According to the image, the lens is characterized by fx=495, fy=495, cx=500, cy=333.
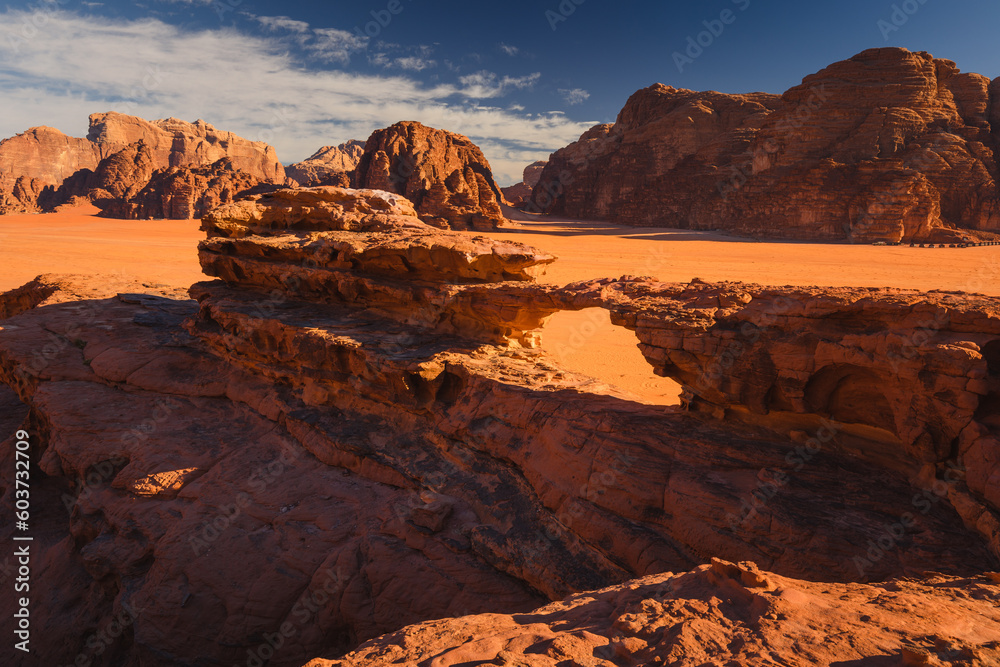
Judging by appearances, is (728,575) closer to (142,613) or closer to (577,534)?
(577,534)

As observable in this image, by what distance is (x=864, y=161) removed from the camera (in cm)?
3547

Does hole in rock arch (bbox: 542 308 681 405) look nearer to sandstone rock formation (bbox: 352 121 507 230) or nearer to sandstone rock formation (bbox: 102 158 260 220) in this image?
sandstone rock formation (bbox: 352 121 507 230)

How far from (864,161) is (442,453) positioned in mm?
41627

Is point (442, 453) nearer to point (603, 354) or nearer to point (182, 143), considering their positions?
point (603, 354)

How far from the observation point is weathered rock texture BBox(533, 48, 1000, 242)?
114ft

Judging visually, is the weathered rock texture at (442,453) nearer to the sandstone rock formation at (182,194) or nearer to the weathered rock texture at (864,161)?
the weathered rock texture at (864,161)

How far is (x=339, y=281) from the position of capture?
358 inches

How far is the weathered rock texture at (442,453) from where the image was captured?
13.7 ft

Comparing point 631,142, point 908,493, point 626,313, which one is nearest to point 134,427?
point 626,313

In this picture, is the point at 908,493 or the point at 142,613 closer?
the point at 908,493

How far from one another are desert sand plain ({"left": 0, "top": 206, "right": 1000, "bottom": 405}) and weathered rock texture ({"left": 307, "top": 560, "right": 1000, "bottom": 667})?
649 cm

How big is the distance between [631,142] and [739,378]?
5636cm

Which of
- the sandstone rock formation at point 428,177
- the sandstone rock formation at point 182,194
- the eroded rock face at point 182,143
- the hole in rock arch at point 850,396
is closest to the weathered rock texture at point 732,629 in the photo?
the hole in rock arch at point 850,396

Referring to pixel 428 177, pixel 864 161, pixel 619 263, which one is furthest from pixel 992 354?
pixel 428 177
